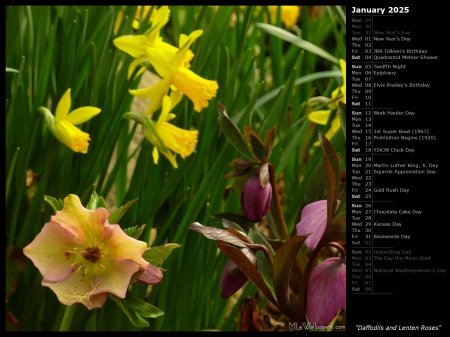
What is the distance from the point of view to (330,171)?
3.03 ft

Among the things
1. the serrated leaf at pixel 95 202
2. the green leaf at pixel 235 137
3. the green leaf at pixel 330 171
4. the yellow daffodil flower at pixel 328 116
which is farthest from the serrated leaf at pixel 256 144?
the yellow daffodil flower at pixel 328 116

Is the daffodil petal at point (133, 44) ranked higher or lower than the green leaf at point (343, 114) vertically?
higher

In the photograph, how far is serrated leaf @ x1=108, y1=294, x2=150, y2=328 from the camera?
33.2 inches

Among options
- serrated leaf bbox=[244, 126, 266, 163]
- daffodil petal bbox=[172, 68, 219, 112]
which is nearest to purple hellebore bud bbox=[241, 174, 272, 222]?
serrated leaf bbox=[244, 126, 266, 163]

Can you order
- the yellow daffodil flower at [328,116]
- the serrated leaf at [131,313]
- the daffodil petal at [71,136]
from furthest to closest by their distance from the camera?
the yellow daffodil flower at [328,116], the daffodil petal at [71,136], the serrated leaf at [131,313]

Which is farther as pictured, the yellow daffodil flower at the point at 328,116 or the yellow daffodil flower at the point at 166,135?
the yellow daffodil flower at the point at 328,116

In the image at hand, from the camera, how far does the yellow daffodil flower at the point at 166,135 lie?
129 centimetres

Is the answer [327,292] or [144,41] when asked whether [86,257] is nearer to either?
[327,292]

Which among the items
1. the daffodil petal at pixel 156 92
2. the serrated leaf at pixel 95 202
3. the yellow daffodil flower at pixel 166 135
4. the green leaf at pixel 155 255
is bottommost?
the green leaf at pixel 155 255

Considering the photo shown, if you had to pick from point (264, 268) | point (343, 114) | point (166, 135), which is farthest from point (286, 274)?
point (166, 135)

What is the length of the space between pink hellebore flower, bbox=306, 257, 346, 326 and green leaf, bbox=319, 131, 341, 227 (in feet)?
0.20

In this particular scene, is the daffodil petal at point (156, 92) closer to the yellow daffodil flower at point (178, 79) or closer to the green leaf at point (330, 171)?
the yellow daffodil flower at point (178, 79)

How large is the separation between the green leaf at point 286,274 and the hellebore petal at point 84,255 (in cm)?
18
